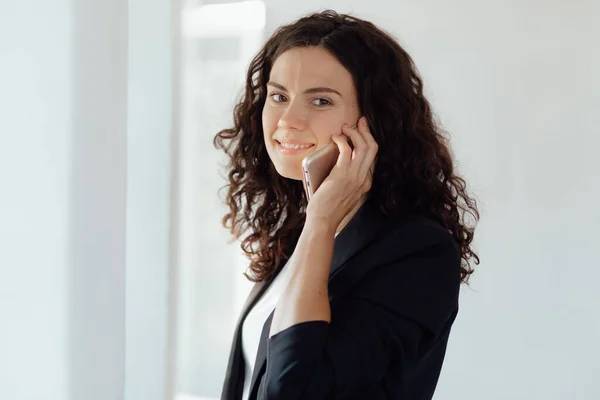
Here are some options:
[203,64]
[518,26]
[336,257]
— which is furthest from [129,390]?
[518,26]

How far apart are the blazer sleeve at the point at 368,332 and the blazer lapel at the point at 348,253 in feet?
0.08

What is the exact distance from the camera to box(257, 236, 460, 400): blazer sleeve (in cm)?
114

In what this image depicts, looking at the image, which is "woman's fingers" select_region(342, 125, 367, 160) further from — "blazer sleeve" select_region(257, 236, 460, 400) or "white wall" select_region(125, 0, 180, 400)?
"white wall" select_region(125, 0, 180, 400)

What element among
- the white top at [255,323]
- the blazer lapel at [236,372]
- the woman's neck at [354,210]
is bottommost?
the blazer lapel at [236,372]

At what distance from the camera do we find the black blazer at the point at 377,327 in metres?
1.14

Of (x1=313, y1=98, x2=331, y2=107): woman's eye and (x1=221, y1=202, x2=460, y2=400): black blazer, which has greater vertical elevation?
(x1=313, y1=98, x2=331, y2=107): woman's eye

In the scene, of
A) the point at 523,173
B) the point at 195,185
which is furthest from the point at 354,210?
the point at 195,185

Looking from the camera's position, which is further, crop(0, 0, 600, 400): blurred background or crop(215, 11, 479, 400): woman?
crop(0, 0, 600, 400): blurred background

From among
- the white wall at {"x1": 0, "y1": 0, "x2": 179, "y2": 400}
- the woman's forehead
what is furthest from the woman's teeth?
the white wall at {"x1": 0, "y1": 0, "x2": 179, "y2": 400}

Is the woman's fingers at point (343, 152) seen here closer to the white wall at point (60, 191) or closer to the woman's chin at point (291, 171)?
the woman's chin at point (291, 171)

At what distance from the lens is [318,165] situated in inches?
51.6

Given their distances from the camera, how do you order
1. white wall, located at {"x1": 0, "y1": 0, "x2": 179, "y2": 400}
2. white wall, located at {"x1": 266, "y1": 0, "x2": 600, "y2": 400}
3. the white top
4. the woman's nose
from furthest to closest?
white wall, located at {"x1": 266, "y1": 0, "x2": 600, "y2": 400}
white wall, located at {"x1": 0, "y1": 0, "x2": 179, "y2": 400}
the white top
the woman's nose

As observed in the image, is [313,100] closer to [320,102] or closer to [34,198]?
[320,102]

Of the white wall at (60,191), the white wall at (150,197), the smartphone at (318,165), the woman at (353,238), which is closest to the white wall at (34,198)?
the white wall at (60,191)
